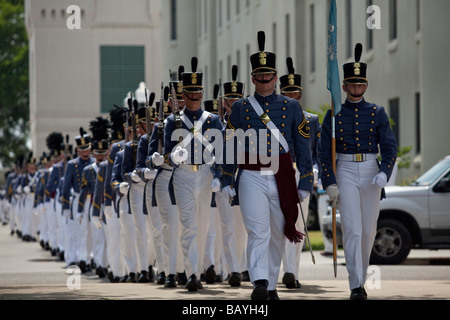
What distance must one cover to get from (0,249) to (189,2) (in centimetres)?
3166

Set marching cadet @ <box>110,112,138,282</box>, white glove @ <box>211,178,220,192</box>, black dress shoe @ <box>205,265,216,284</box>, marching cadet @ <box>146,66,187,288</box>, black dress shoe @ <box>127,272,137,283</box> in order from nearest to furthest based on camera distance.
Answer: white glove @ <box>211,178,220,192</box>, marching cadet @ <box>146,66,187,288</box>, black dress shoe @ <box>205,265,216,284</box>, black dress shoe @ <box>127,272,137,283</box>, marching cadet @ <box>110,112,138,282</box>

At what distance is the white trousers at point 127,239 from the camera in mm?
16422

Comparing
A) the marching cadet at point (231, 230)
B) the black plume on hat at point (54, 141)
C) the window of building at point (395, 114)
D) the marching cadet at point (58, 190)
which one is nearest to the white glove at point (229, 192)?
the marching cadet at point (231, 230)

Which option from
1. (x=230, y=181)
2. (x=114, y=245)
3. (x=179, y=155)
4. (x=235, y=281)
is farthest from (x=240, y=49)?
(x=230, y=181)

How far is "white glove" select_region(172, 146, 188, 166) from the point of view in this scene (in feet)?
43.5

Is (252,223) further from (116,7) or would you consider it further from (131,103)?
(116,7)

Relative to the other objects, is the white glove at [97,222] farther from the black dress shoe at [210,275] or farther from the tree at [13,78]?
the tree at [13,78]

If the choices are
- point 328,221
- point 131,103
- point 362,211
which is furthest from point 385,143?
point 328,221

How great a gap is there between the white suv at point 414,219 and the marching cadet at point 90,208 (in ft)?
11.8

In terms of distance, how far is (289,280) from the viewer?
13438 millimetres

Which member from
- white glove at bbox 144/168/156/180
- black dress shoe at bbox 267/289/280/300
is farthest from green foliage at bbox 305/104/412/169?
black dress shoe at bbox 267/289/280/300

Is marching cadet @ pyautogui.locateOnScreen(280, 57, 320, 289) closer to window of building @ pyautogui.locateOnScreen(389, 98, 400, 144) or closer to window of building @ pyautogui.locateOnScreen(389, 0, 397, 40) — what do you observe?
window of building @ pyautogui.locateOnScreen(389, 98, 400, 144)

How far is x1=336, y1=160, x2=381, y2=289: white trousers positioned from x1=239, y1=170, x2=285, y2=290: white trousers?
0.68 metres
